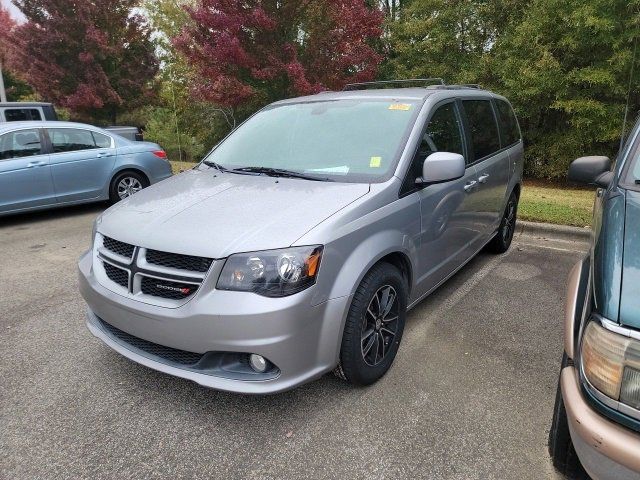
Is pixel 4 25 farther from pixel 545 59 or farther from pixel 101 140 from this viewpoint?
pixel 545 59

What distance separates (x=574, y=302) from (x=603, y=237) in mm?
318

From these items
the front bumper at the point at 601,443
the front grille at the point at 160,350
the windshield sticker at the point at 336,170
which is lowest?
the front grille at the point at 160,350

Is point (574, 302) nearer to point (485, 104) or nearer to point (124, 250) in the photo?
point (124, 250)

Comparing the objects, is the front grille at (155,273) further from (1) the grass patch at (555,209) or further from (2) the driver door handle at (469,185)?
(1) the grass patch at (555,209)

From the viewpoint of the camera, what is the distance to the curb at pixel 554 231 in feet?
19.1

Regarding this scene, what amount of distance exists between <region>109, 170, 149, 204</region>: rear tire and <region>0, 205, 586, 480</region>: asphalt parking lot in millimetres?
4110

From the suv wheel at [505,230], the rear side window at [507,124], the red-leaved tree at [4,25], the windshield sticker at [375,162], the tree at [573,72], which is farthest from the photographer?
the red-leaved tree at [4,25]

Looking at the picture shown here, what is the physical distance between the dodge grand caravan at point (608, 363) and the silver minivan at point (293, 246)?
3.56 ft

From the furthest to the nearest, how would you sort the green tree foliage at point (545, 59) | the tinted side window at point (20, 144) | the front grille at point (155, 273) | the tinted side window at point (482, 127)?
the green tree foliage at point (545, 59) → the tinted side window at point (20, 144) → the tinted side window at point (482, 127) → the front grille at point (155, 273)

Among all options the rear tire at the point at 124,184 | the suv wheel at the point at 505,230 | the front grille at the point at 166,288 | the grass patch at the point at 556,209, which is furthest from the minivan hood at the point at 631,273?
the rear tire at the point at 124,184

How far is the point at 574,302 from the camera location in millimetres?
2129

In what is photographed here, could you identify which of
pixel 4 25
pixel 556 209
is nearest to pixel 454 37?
pixel 556 209

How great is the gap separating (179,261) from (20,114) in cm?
1045

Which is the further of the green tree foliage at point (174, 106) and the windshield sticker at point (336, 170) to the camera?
the green tree foliage at point (174, 106)
